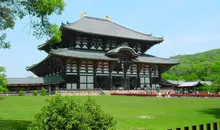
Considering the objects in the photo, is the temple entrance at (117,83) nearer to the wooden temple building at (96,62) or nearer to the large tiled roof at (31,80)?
the wooden temple building at (96,62)

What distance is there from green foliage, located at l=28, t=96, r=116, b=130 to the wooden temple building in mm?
35929

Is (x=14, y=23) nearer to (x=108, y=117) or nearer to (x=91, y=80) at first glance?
(x=108, y=117)

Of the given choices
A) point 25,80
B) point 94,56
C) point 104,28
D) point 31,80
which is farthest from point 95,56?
point 25,80

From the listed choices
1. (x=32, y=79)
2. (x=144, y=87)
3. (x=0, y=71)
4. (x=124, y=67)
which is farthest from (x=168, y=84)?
(x=0, y=71)

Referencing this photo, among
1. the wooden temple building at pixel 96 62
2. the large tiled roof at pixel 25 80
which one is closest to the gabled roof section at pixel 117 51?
the wooden temple building at pixel 96 62

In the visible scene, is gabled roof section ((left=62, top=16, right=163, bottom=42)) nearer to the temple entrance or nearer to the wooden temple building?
the wooden temple building

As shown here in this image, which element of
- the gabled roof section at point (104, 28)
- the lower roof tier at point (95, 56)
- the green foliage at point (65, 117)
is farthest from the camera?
the gabled roof section at point (104, 28)

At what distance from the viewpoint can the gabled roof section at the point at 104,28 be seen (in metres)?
50.0

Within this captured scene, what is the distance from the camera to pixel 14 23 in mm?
13805

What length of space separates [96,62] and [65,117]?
40.8 m

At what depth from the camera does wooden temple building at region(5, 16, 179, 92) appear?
151ft

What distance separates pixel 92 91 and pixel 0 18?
3322 cm

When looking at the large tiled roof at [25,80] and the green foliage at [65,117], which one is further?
the large tiled roof at [25,80]

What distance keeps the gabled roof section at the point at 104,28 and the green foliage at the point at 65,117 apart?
39559 mm
